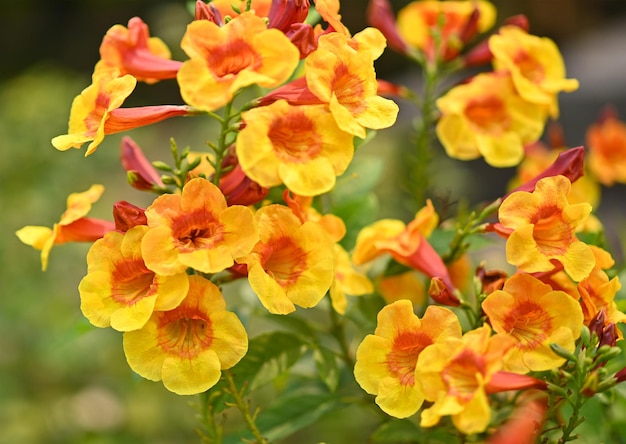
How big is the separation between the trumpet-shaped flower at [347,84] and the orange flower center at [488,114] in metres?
0.49

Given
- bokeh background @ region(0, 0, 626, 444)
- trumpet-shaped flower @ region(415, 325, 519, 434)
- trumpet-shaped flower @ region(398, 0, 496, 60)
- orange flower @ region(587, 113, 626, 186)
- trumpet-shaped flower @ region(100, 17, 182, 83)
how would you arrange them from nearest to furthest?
1. trumpet-shaped flower @ region(415, 325, 519, 434)
2. trumpet-shaped flower @ region(100, 17, 182, 83)
3. trumpet-shaped flower @ region(398, 0, 496, 60)
4. orange flower @ region(587, 113, 626, 186)
5. bokeh background @ region(0, 0, 626, 444)

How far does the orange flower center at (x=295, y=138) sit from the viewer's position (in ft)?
3.28

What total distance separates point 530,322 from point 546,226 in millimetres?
148

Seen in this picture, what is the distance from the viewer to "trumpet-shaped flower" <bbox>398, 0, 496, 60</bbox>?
168cm

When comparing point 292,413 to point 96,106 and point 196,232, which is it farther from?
point 96,106

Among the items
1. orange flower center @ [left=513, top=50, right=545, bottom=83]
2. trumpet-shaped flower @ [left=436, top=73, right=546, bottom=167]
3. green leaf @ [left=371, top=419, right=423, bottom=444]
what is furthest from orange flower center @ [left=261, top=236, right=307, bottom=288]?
orange flower center @ [left=513, top=50, right=545, bottom=83]

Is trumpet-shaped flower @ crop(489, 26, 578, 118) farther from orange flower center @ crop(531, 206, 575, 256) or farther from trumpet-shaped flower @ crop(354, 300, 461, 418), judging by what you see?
trumpet-shaped flower @ crop(354, 300, 461, 418)

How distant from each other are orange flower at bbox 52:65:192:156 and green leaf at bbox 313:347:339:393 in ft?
1.59

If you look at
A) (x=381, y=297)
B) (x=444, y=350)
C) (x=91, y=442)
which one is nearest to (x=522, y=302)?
(x=444, y=350)

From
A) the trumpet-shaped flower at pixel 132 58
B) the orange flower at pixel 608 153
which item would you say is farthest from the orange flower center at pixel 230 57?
the orange flower at pixel 608 153

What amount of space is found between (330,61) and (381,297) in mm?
541

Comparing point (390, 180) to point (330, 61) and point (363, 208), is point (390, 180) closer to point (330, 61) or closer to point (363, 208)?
point (363, 208)

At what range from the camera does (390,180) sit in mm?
5551

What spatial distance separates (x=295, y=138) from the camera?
1.02m
